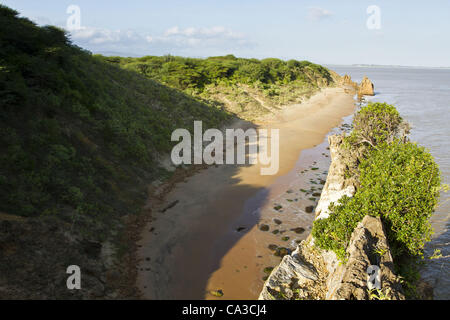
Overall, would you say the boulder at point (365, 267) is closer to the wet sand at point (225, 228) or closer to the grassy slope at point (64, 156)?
the wet sand at point (225, 228)

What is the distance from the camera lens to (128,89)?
26.0 meters

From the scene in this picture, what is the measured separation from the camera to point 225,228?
13.8 m

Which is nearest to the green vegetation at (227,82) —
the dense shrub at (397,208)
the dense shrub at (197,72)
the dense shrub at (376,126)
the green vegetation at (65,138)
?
the dense shrub at (197,72)

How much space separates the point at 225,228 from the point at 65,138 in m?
9.78

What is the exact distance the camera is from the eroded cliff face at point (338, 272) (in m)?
6.25

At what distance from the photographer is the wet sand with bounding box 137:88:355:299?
10.2 m

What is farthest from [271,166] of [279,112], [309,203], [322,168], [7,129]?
[279,112]

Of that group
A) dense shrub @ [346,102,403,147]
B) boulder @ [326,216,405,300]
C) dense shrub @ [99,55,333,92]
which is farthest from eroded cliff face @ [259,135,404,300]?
dense shrub @ [99,55,333,92]

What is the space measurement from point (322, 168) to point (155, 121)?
1484 cm

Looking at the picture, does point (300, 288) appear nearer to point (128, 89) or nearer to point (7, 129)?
point (7, 129)

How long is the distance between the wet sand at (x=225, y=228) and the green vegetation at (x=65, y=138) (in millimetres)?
2441

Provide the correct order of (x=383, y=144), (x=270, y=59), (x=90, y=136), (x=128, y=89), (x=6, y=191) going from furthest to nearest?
(x=270, y=59)
(x=128, y=89)
(x=90, y=136)
(x=383, y=144)
(x=6, y=191)

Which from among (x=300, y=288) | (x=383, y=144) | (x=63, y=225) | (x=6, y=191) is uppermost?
(x=383, y=144)
